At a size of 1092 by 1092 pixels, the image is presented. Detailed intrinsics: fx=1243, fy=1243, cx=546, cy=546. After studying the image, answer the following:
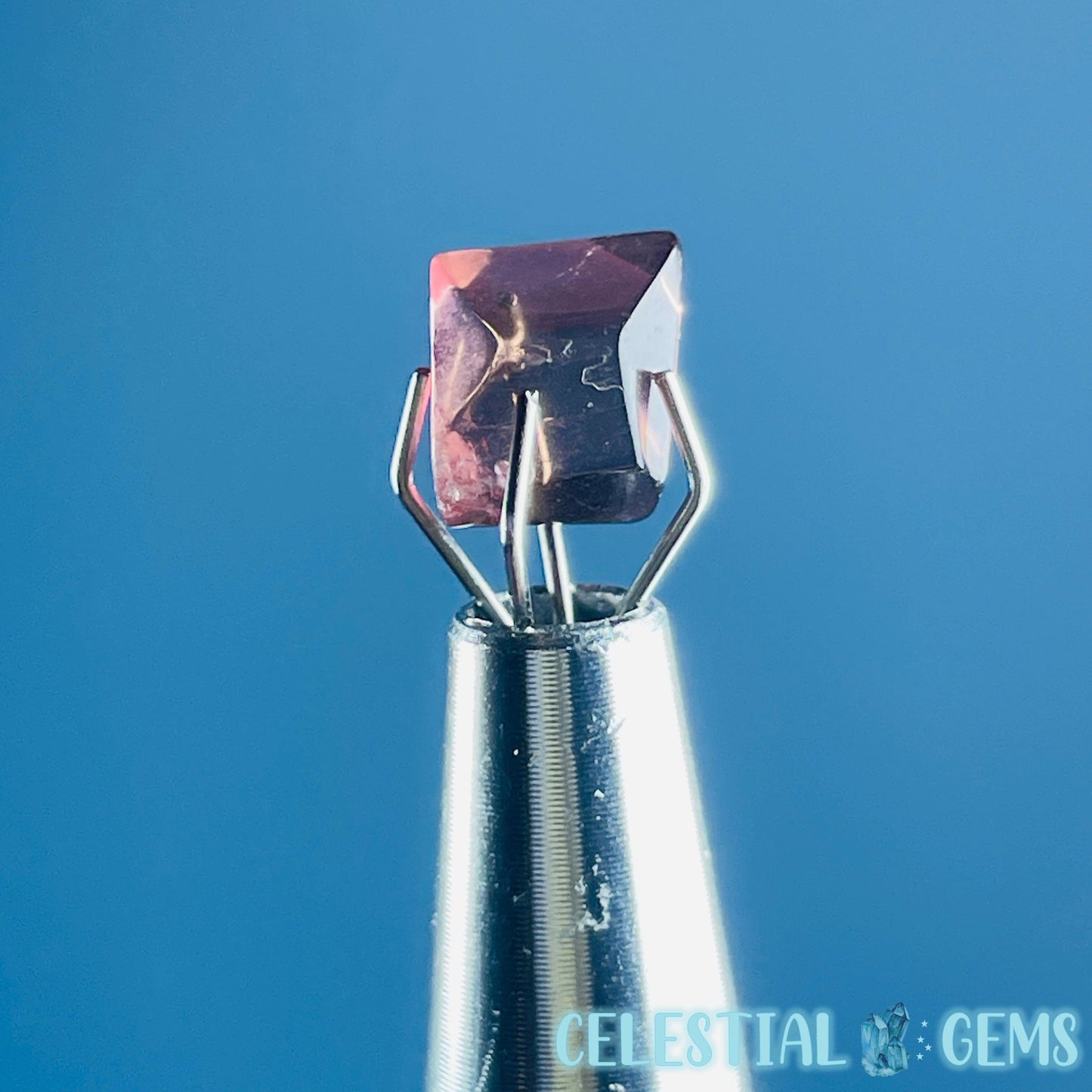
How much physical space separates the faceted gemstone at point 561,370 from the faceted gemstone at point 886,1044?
287mm

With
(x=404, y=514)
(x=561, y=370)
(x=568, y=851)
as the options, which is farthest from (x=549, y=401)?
(x=404, y=514)

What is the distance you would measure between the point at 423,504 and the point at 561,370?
54 mm

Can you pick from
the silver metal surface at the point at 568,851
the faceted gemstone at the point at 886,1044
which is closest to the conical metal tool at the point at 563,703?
the silver metal surface at the point at 568,851

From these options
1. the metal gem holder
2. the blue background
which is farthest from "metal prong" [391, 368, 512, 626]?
the blue background

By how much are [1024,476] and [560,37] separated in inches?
11.4

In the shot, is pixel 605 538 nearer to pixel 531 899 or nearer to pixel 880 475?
pixel 880 475

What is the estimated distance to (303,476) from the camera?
0.60m

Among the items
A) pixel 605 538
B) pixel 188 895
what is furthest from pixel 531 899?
pixel 188 895

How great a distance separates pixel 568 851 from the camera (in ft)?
1.01

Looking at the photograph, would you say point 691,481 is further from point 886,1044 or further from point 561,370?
point 886,1044

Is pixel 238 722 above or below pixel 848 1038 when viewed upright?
above

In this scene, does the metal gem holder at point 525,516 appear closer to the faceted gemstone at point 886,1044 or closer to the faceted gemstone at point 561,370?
the faceted gemstone at point 561,370

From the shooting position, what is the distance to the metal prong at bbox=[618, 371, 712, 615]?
1.05 ft

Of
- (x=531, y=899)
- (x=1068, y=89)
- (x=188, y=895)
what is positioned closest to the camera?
(x=531, y=899)
